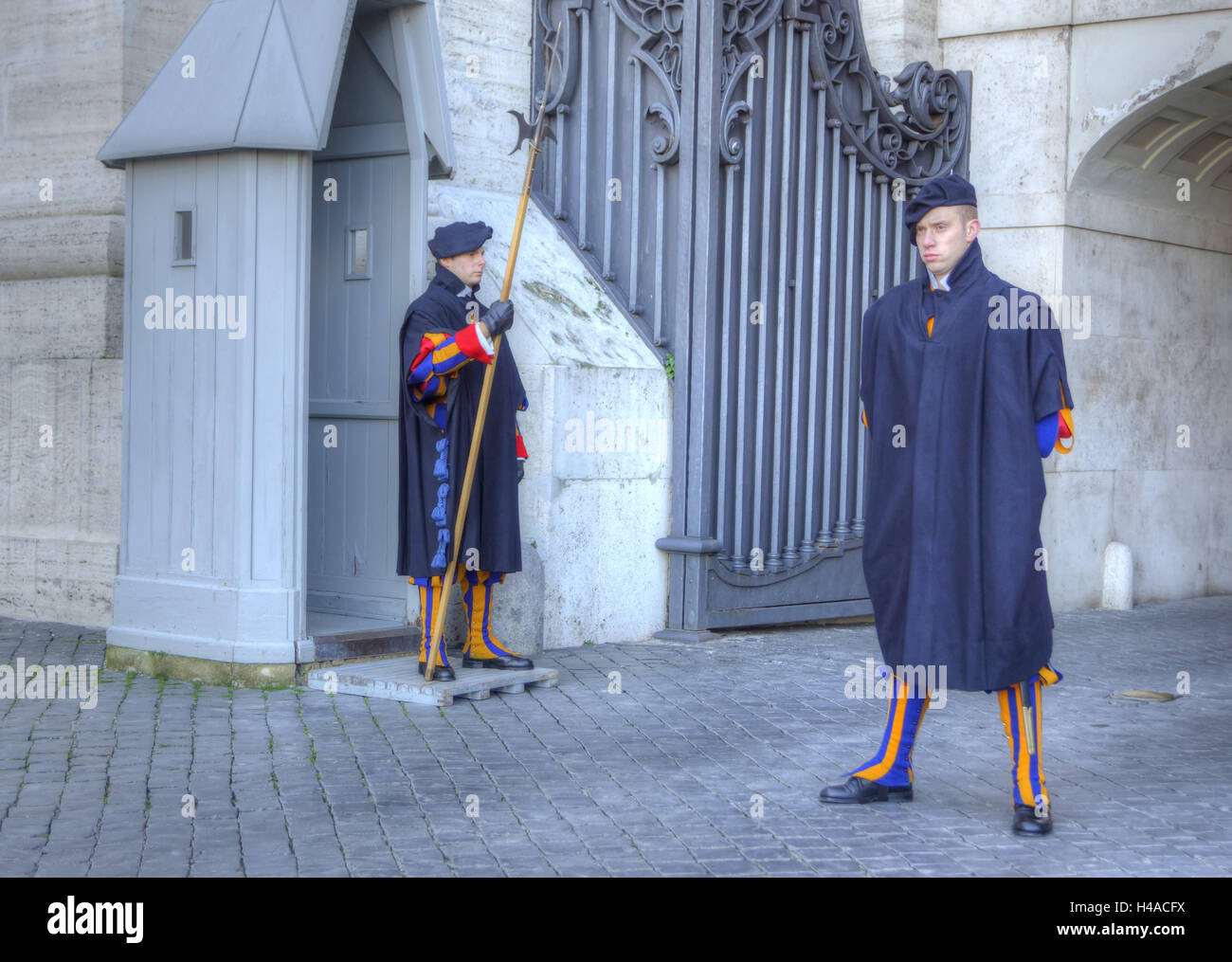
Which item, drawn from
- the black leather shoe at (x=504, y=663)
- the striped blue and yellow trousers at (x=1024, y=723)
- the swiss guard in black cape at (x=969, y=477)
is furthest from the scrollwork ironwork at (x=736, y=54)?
the striped blue and yellow trousers at (x=1024, y=723)

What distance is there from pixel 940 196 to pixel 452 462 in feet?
9.23

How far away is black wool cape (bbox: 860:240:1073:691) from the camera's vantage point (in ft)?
16.2

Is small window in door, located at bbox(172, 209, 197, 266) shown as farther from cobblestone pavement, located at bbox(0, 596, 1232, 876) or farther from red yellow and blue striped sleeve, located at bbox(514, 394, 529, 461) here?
cobblestone pavement, located at bbox(0, 596, 1232, 876)

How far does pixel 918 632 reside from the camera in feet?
16.5

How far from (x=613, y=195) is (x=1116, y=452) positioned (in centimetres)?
438

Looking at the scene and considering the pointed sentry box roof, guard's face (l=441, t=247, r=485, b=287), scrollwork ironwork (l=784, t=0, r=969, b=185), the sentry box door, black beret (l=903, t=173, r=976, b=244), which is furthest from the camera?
scrollwork ironwork (l=784, t=0, r=969, b=185)

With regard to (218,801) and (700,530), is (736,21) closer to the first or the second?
(700,530)

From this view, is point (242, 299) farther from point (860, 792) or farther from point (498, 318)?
point (860, 792)

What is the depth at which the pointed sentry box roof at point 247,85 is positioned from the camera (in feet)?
22.6

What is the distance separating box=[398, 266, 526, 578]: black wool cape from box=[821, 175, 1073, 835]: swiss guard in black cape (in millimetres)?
2432

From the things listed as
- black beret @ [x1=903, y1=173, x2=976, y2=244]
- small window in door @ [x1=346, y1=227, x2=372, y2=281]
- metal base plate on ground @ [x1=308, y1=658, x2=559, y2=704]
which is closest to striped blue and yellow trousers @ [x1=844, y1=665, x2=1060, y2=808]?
black beret @ [x1=903, y1=173, x2=976, y2=244]


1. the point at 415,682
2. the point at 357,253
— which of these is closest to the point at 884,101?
the point at 357,253
